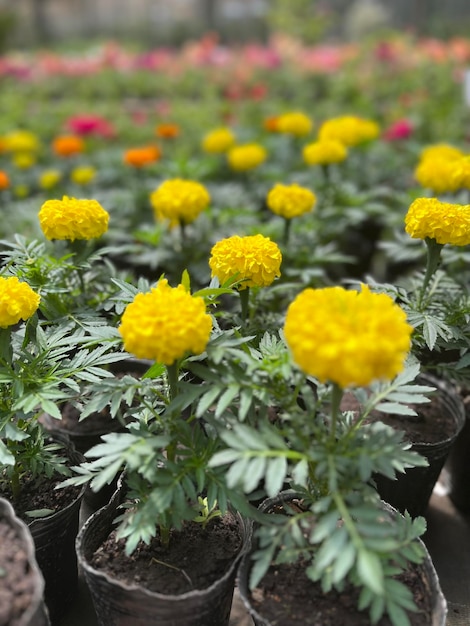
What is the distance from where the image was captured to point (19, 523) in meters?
1.42

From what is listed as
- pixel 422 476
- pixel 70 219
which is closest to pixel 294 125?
pixel 70 219

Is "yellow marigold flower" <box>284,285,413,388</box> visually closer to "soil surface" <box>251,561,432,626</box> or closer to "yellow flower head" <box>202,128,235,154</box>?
"soil surface" <box>251,561,432,626</box>

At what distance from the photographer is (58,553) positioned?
1776 mm

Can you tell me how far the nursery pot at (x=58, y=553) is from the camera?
66.4 inches

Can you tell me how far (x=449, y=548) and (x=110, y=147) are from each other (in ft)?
14.3

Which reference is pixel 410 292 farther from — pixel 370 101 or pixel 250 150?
pixel 370 101

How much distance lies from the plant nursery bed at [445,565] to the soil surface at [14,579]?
0.64m

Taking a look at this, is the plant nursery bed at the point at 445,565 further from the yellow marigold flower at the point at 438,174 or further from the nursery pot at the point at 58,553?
the yellow marigold flower at the point at 438,174

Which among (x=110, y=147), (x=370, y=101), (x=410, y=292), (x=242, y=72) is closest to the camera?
(x=410, y=292)

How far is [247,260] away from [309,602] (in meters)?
0.89

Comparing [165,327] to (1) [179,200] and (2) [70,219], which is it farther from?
(1) [179,200]

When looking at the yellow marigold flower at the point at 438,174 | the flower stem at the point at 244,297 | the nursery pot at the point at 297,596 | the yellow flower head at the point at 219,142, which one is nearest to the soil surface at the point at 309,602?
the nursery pot at the point at 297,596

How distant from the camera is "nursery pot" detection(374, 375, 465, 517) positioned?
6.66 feet

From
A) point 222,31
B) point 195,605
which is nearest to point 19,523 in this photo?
point 195,605
